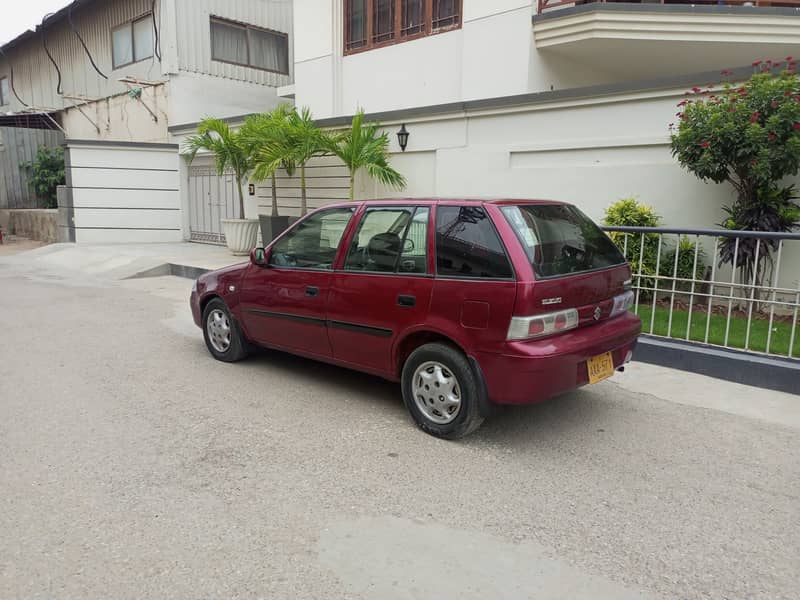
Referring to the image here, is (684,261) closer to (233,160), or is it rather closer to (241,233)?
(241,233)

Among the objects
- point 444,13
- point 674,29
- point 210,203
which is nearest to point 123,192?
point 210,203

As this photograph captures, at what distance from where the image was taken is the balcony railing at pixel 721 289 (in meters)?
5.63

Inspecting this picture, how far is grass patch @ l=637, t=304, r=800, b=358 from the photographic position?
5723 millimetres

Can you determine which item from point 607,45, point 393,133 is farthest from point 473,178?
point 607,45

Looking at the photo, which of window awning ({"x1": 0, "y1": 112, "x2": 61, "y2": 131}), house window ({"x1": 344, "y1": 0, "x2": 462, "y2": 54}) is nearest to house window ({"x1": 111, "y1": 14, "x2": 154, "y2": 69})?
window awning ({"x1": 0, "y1": 112, "x2": 61, "y2": 131})

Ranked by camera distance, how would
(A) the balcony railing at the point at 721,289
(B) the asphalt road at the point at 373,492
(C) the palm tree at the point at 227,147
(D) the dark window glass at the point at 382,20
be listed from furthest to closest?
(D) the dark window glass at the point at 382,20 → (C) the palm tree at the point at 227,147 → (A) the balcony railing at the point at 721,289 → (B) the asphalt road at the point at 373,492

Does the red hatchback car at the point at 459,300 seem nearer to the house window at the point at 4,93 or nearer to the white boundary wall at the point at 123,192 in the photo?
the white boundary wall at the point at 123,192

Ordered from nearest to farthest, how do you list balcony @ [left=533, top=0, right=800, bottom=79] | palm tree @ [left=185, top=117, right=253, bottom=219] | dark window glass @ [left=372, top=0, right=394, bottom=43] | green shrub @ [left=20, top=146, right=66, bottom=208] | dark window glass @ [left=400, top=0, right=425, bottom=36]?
balcony @ [left=533, top=0, right=800, bottom=79] → palm tree @ [left=185, top=117, right=253, bottom=219] → dark window glass @ [left=400, top=0, right=425, bottom=36] → dark window glass @ [left=372, top=0, right=394, bottom=43] → green shrub @ [left=20, top=146, right=66, bottom=208]

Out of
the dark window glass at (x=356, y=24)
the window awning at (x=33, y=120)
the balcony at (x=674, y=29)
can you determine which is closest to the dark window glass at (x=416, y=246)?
the balcony at (x=674, y=29)

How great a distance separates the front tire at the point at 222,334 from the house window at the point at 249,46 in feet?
45.5

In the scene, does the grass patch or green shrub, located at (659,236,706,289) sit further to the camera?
green shrub, located at (659,236,706,289)

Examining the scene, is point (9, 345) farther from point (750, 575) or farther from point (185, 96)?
point (185, 96)

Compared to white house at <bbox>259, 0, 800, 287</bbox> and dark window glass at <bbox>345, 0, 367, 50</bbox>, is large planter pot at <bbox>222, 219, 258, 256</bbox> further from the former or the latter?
dark window glass at <bbox>345, 0, 367, 50</bbox>

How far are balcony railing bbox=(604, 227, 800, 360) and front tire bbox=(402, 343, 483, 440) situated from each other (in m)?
2.57
